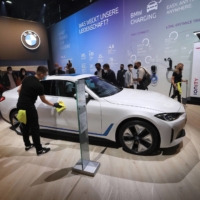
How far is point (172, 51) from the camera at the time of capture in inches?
226

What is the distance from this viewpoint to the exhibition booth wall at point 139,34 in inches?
213

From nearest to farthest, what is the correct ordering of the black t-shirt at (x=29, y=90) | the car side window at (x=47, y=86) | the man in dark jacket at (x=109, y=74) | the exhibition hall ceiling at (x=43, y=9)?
the black t-shirt at (x=29, y=90), the car side window at (x=47, y=86), the man in dark jacket at (x=109, y=74), the exhibition hall ceiling at (x=43, y=9)

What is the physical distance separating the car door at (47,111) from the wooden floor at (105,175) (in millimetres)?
514

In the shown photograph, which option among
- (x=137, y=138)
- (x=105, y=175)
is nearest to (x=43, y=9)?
(x=137, y=138)

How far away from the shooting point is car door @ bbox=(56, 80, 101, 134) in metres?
2.66

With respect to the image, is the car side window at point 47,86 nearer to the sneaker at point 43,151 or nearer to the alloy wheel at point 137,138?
the sneaker at point 43,151

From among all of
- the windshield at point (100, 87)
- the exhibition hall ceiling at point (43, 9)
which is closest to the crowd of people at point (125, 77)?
the windshield at point (100, 87)

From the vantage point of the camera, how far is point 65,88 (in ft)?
9.86

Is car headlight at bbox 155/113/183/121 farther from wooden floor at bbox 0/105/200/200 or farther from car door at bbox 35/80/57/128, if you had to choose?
car door at bbox 35/80/57/128

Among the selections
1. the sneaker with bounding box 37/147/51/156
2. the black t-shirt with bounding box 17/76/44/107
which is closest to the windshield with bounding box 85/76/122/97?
the black t-shirt with bounding box 17/76/44/107

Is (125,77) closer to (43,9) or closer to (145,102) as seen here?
(145,102)

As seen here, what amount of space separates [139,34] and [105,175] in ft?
19.1

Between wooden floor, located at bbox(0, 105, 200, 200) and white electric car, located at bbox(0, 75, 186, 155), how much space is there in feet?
0.88

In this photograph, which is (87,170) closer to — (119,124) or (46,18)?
(119,124)
